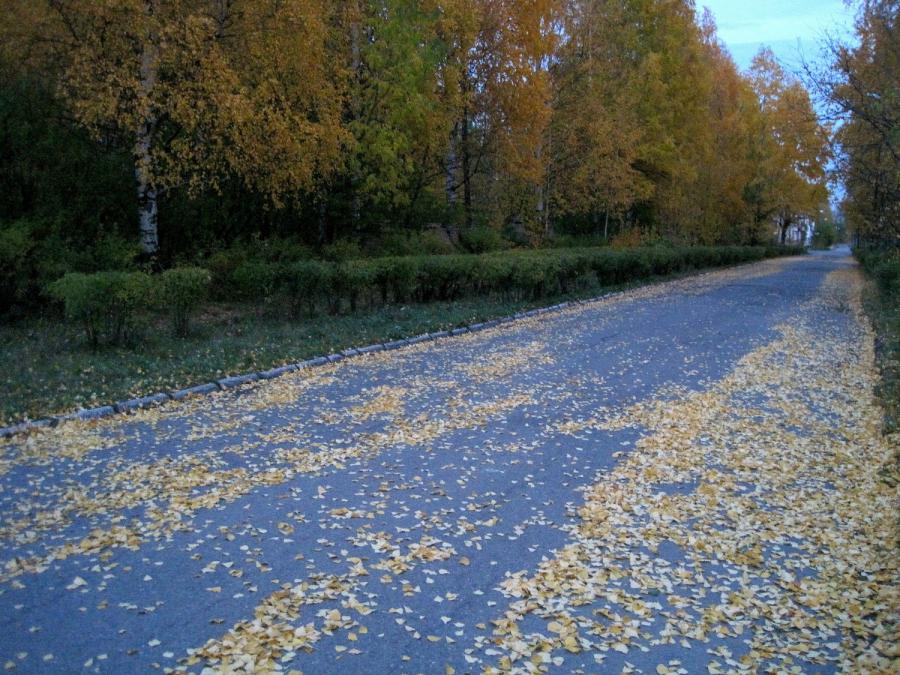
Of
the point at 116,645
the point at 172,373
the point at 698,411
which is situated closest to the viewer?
the point at 116,645

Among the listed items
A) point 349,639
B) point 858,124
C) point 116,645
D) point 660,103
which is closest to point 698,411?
point 349,639

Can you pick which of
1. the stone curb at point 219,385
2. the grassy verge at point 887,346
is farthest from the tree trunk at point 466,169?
the grassy verge at point 887,346

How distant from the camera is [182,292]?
1007 centimetres

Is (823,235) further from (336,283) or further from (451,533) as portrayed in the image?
(451,533)

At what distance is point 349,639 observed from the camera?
321cm

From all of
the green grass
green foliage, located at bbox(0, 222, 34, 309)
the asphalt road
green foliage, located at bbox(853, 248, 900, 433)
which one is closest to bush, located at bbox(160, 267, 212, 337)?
the green grass

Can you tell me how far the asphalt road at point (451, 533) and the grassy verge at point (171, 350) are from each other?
66 cm

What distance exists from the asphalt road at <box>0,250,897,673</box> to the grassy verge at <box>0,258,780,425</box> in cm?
66

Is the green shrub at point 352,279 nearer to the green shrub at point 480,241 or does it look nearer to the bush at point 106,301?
the bush at point 106,301

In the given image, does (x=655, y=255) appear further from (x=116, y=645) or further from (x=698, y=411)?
(x=116, y=645)

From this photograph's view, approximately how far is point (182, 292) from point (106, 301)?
3.84ft

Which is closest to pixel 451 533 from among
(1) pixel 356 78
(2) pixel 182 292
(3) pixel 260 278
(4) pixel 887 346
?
(2) pixel 182 292

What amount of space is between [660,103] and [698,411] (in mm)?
25835

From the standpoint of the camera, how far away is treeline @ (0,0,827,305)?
480 inches
